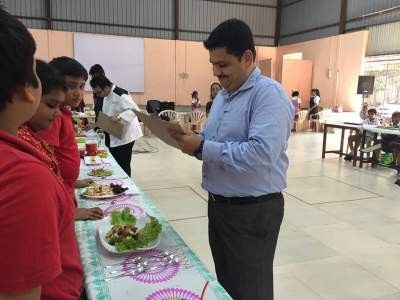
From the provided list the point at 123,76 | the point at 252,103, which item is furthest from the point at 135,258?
the point at 123,76

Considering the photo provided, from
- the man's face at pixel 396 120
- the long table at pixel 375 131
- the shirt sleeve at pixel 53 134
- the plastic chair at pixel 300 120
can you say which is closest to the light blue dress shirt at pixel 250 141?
the shirt sleeve at pixel 53 134

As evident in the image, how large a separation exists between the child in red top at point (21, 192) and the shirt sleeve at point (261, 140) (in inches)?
26.5

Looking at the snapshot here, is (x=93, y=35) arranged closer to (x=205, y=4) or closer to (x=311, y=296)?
(x=205, y=4)

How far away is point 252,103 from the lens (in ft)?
4.05

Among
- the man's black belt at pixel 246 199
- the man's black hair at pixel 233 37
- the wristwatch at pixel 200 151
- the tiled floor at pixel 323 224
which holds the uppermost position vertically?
the man's black hair at pixel 233 37

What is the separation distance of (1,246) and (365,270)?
2.41 m

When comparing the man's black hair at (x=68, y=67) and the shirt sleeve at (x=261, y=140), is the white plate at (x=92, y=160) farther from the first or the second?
the shirt sleeve at (x=261, y=140)

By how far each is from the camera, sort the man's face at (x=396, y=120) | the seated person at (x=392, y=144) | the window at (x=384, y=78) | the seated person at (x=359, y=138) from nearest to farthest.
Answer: the seated person at (x=392, y=144) < the man's face at (x=396, y=120) < the seated person at (x=359, y=138) < the window at (x=384, y=78)

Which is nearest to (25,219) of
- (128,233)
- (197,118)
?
(128,233)

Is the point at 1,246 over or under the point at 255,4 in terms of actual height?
under

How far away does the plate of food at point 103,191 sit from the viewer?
5.48ft

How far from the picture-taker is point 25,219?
0.49 metres

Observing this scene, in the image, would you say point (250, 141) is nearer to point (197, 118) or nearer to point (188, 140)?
point (188, 140)

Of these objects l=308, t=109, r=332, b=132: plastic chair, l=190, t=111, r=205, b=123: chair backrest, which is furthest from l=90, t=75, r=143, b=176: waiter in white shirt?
l=308, t=109, r=332, b=132: plastic chair
